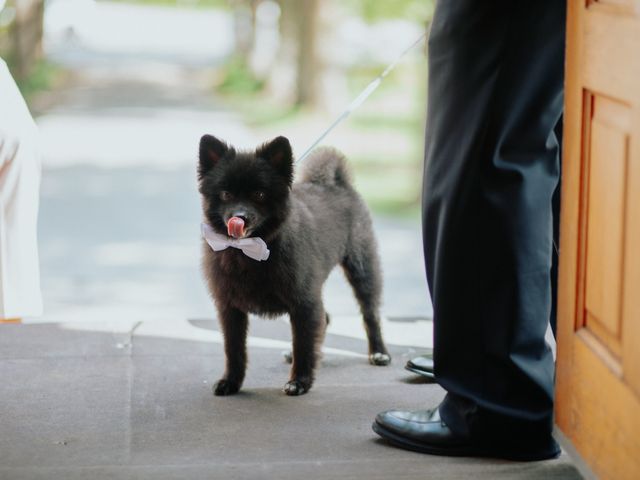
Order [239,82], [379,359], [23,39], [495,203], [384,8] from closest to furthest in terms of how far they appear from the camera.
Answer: [495,203] < [379,359] < [384,8] < [23,39] < [239,82]

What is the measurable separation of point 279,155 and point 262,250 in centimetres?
36

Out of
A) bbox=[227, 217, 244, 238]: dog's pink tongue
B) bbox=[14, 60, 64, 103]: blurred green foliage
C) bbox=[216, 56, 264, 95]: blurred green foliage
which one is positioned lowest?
bbox=[216, 56, 264, 95]: blurred green foliage

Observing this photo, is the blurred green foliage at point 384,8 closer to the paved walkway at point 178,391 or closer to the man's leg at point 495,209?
the paved walkway at point 178,391

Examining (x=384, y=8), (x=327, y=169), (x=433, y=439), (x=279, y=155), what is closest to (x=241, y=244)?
(x=279, y=155)

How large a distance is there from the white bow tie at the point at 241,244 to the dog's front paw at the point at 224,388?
47 cm

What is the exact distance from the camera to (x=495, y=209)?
10.1 ft

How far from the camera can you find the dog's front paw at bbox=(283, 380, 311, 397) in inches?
158

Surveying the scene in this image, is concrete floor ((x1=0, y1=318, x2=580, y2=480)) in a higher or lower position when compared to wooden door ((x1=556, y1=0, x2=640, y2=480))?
lower

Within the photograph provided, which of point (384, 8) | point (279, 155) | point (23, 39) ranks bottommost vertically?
point (23, 39)

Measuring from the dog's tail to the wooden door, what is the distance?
1809 millimetres

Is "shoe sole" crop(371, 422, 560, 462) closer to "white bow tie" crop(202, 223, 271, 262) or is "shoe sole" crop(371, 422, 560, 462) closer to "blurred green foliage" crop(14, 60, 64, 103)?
"white bow tie" crop(202, 223, 271, 262)

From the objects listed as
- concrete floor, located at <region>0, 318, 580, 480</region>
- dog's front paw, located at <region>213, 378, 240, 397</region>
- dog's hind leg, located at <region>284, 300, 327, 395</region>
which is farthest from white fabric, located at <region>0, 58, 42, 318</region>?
dog's hind leg, located at <region>284, 300, 327, 395</region>

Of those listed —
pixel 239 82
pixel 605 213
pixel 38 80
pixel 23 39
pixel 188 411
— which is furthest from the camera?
pixel 239 82

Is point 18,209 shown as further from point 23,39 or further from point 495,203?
point 23,39
